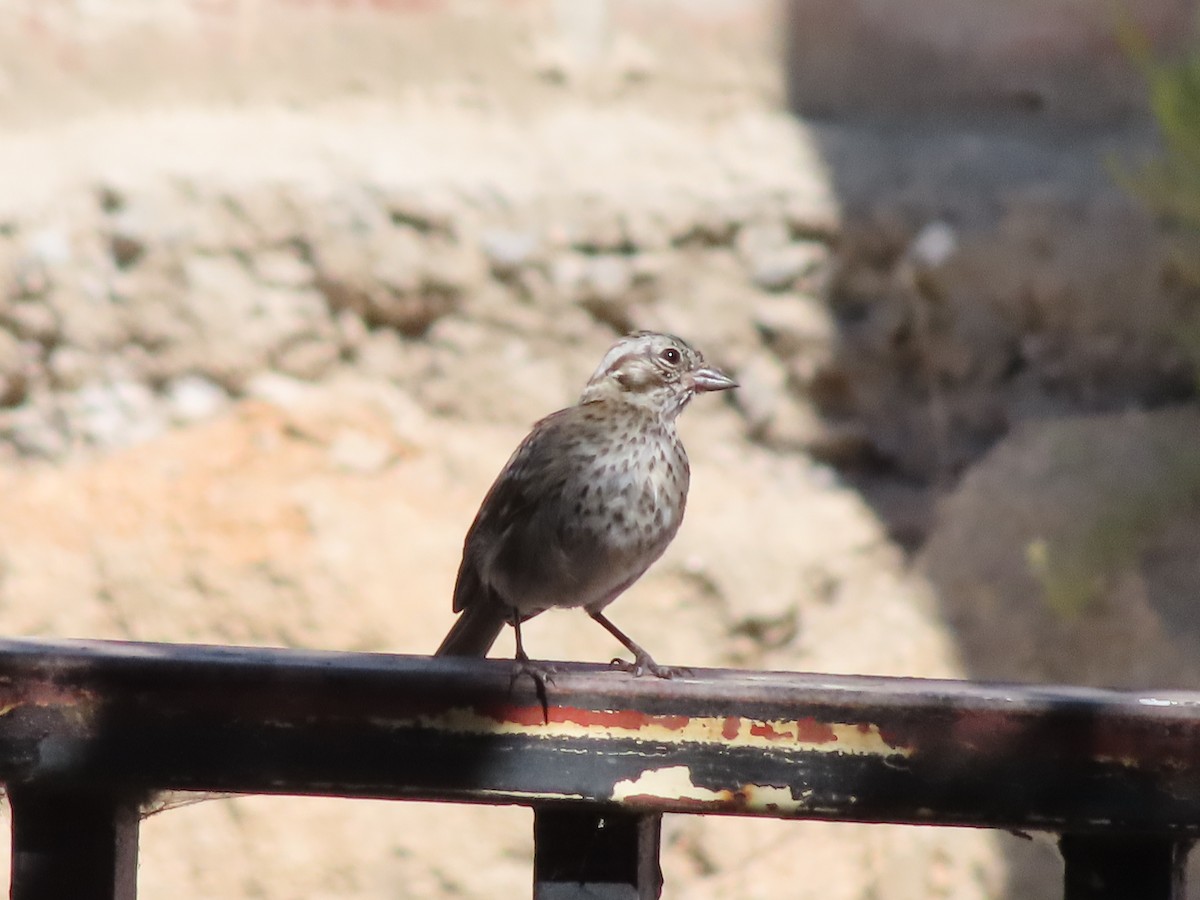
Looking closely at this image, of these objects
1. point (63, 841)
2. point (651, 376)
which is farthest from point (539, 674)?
point (651, 376)

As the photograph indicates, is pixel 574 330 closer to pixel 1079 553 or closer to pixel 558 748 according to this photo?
pixel 1079 553

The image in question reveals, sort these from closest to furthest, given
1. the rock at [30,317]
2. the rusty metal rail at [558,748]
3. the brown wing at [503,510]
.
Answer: the rusty metal rail at [558,748]
the brown wing at [503,510]
the rock at [30,317]

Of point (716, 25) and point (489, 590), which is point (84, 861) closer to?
point (489, 590)

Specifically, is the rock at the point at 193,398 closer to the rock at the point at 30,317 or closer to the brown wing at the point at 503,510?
the rock at the point at 30,317

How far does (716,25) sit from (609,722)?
3.41 m

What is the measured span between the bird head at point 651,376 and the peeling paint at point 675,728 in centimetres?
172

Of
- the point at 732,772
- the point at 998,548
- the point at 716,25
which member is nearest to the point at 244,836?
the point at 998,548

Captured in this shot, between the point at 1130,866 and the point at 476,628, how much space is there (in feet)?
5.90

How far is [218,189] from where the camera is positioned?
4.01 m

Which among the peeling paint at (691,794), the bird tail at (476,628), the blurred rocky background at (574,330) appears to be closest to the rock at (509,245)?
the blurred rocky background at (574,330)

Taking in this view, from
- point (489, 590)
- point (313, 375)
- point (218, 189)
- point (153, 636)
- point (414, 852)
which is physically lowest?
point (414, 852)

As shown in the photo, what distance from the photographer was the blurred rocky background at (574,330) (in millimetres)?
3842

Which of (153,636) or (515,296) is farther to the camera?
(515,296)

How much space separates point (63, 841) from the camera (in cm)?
127
